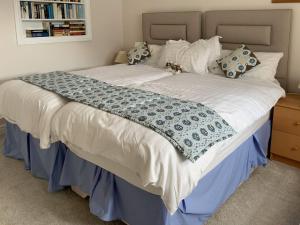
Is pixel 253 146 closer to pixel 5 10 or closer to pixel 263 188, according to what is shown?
pixel 263 188

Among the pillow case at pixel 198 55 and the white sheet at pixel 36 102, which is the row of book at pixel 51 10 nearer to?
the white sheet at pixel 36 102

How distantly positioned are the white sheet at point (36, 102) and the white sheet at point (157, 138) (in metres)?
0.14

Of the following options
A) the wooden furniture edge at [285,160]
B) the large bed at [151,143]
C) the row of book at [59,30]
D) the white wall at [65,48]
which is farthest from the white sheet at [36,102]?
the wooden furniture edge at [285,160]

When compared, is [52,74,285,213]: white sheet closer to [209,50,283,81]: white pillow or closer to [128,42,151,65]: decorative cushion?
[209,50,283,81]: white pillow

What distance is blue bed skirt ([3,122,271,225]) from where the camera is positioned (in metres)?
1.70

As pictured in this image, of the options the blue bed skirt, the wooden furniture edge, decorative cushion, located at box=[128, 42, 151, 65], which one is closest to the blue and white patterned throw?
the blue bed skirt

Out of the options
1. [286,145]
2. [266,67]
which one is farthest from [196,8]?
[286,145]

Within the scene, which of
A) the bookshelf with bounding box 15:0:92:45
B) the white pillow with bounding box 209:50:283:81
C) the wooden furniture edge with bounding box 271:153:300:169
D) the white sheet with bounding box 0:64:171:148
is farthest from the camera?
the bookshelf with bounding box 15:0:92:45

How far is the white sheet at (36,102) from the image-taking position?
213 cm

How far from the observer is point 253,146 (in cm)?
242

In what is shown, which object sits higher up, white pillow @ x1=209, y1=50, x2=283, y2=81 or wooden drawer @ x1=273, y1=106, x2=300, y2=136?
white pillow @ x1=209, y1=50, x2=283, y2=81

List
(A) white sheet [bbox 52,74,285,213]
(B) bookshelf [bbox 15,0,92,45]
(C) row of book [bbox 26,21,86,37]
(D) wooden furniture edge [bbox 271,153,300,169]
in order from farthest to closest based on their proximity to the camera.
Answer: (C) row of book [bbox 26,21,86,37] < (B) bookshelf [bbox 15,0,92,45] < (D) wooden furniture edge [bbox 271,153,300,169] < (A) white sheet [bbox 52,74,285,213]

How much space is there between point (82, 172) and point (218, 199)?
0.96 metres

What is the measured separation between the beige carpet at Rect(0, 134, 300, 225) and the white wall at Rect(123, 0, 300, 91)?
110cm
